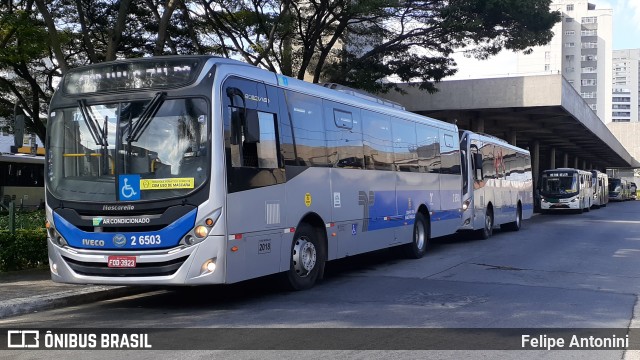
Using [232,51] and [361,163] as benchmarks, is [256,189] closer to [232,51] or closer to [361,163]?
[361,163]

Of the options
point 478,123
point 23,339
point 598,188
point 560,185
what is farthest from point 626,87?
point 23,339

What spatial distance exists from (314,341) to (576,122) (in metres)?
38.8

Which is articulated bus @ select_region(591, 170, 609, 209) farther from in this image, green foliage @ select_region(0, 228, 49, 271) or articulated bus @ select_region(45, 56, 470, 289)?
green foliage @ select_region(0, 228, 49, 271)

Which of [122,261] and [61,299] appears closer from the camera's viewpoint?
[122,261]

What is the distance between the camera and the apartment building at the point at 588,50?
4658 inches

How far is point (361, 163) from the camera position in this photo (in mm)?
12898

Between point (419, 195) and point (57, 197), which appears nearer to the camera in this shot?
point (57, 197)


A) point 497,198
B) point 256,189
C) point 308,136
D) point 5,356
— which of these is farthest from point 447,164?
point 5,356

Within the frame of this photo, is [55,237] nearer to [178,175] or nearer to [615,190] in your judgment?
[178,175]

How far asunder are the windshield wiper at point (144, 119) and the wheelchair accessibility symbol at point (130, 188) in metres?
0.48

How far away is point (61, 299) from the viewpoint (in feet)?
32.0

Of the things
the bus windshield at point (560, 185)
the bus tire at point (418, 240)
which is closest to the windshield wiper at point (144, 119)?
the bus tire at point (418, 240)

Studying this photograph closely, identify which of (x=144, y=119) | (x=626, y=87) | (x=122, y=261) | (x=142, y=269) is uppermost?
(x=626, y=87)

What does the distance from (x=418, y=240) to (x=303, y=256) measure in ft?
18.8
